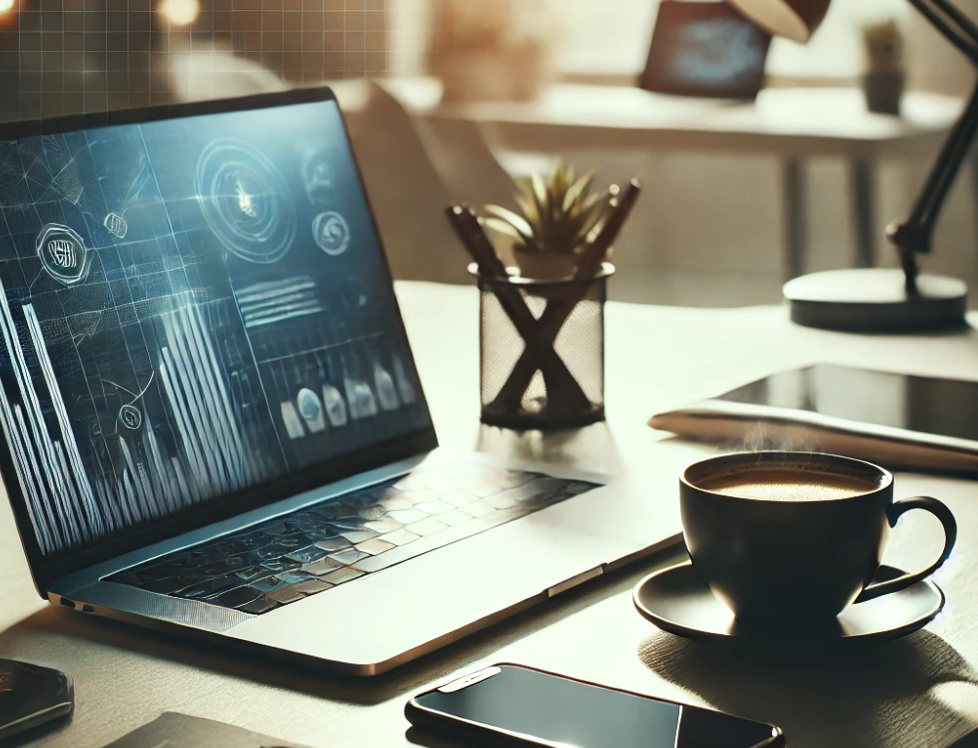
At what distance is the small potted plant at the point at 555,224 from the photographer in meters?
0.97

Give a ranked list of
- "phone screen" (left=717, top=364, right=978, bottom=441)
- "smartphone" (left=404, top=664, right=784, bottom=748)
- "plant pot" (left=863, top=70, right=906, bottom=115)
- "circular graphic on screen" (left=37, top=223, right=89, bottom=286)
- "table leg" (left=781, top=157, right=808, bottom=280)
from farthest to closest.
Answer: "table leg" (left=781, top=157, right=808, bottom=280)
"plant pot" (left=863, top=70, right=906, bottom=115)
"phone screen" (left=717, top=364, right=978, bottom=441)
"circular graphic on screen" (left=37, top=223, right=89, bottom=286)
"smartphone" (left=404, top=664, right=784, bottom=748)

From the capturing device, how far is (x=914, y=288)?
1181 mm

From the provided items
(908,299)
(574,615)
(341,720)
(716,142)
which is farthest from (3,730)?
(716,142)

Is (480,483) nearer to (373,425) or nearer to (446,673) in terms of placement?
(373,425)

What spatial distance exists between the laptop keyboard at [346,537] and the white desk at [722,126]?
1057 millimetres

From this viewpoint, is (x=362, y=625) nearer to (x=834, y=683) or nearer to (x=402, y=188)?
(x=834, y=683)

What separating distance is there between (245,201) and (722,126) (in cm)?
130

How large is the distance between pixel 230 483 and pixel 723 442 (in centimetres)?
37

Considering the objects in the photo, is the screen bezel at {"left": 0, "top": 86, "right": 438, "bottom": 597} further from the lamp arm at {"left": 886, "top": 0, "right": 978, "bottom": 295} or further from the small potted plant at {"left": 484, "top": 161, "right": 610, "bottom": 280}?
the lamp arm at {"left": 886, "top": 0, "right": 978, "bottom": 295}

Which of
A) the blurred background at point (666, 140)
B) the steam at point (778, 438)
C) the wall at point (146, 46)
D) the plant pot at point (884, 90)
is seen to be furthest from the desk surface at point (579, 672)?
the plant pot at point (884, 90)

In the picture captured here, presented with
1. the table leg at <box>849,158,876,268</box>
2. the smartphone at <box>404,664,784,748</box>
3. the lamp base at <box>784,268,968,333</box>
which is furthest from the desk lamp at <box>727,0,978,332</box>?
the smartphone at <box>404,664,784,748</box>

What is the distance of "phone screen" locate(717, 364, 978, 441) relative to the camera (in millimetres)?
831

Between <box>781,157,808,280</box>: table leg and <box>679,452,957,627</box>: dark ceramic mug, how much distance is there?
4.09 ft

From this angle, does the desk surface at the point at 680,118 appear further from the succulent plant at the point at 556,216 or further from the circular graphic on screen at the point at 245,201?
the circular graphic on screen at the point at 245,201
